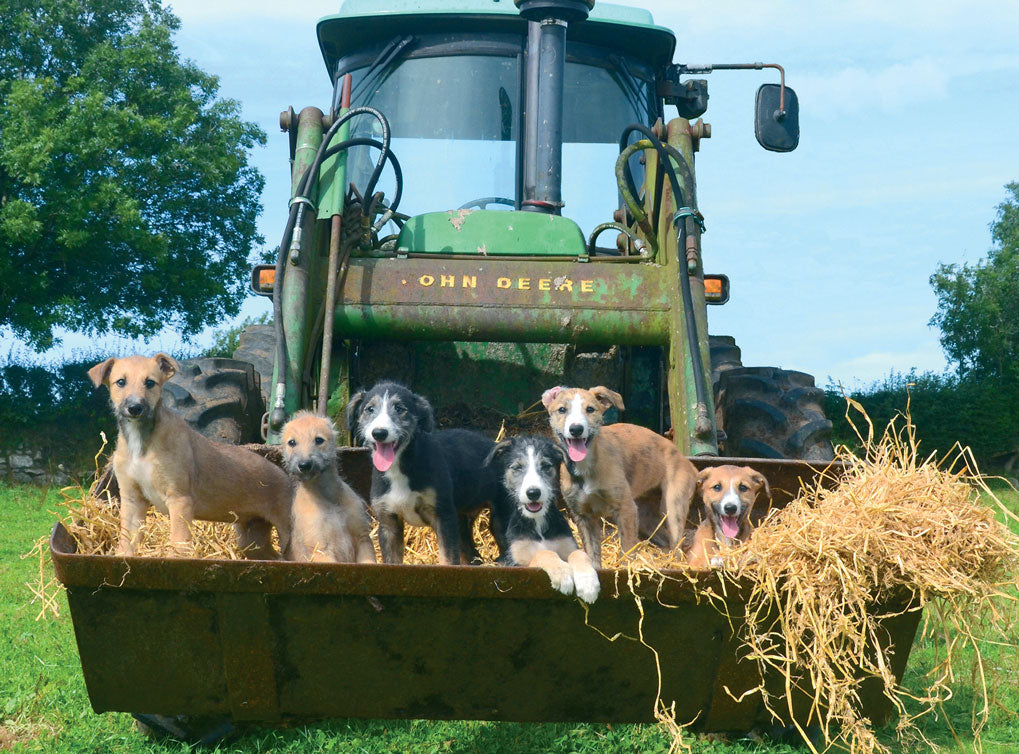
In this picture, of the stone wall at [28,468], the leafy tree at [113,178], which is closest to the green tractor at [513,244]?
the stone wall at [28,468]

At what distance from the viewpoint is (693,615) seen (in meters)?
4.03

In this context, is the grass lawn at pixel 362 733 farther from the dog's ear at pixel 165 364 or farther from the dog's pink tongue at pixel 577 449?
the dog's ear at pixel 165 364

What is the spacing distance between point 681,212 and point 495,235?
115cm

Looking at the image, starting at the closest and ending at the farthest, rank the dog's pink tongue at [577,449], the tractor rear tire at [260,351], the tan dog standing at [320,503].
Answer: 1. the tan dog standing at [320,503]
2. the dog's pink tongue at [577,449]
3. the tractor rear tire at [260,351]

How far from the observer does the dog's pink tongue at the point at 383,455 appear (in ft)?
14.9

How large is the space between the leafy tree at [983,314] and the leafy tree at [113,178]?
14800 millimetres

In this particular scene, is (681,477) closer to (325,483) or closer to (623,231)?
(325,483)

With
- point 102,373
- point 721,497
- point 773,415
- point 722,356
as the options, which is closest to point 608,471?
point 721,497

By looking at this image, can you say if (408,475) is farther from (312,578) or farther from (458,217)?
(458,217)

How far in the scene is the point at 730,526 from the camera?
4.89 meters

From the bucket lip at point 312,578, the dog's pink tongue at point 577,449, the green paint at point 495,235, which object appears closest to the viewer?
the bucket lip at point 312,578

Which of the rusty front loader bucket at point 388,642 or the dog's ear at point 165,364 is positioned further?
the dog's ear at point 165,364

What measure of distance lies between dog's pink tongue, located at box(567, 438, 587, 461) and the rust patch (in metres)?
2.33

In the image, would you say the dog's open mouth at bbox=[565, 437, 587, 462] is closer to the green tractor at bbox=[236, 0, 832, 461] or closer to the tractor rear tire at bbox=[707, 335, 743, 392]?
the green tractor at bbox=[236, 0, 832, 461]
